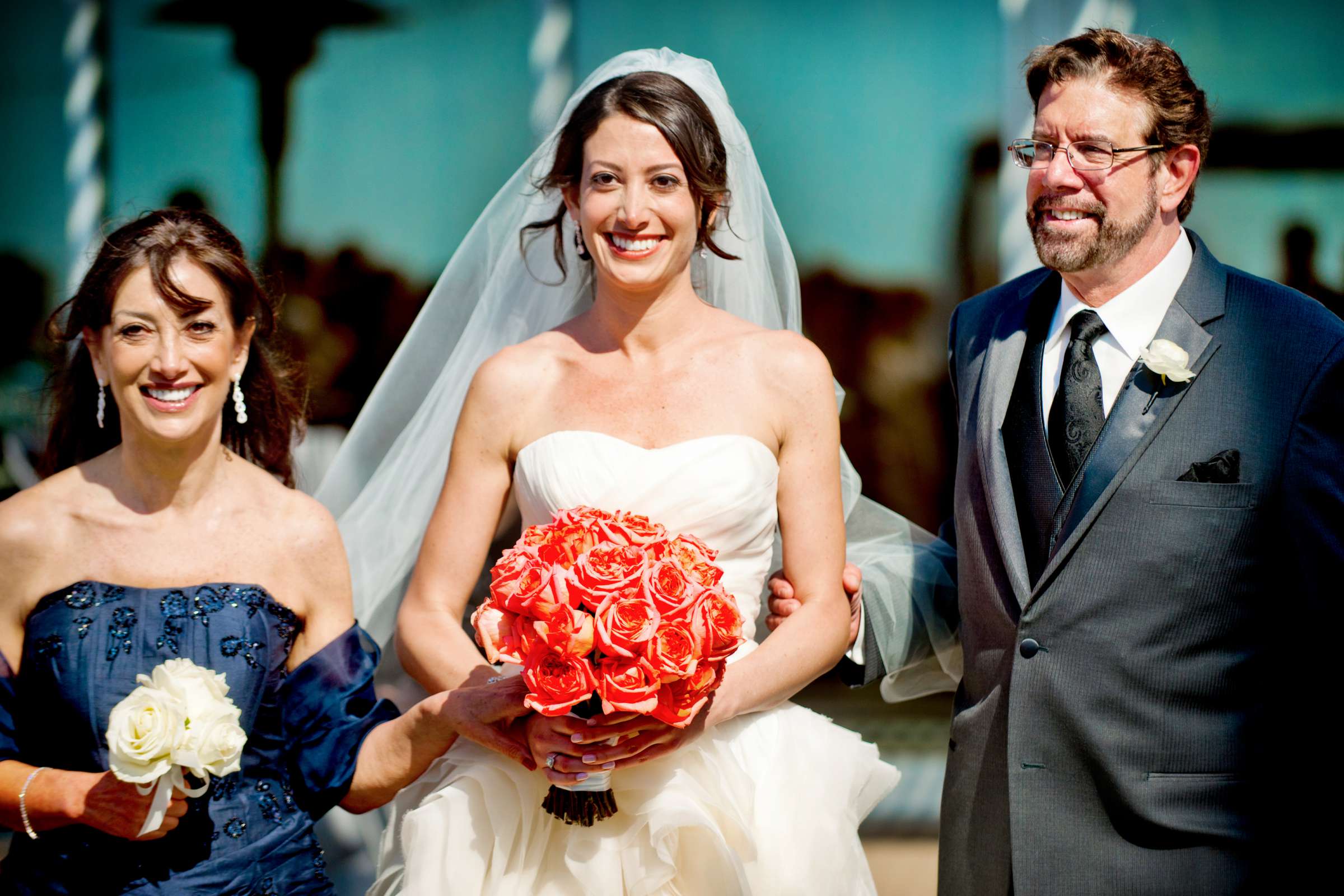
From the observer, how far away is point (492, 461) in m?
2.84

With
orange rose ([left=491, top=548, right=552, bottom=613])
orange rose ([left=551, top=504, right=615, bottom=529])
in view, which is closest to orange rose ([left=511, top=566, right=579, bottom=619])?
orange rose ([left=491, top=548, right=552, bottom=613])

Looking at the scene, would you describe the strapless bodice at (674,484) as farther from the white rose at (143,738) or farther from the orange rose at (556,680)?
the white rose at (143,738)

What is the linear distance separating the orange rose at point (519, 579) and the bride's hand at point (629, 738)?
0.27 meters

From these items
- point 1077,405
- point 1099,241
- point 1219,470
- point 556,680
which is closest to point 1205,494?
point 1219,470

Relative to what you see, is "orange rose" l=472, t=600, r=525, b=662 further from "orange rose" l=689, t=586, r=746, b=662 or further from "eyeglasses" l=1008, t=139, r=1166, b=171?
"eyeglasses" l=1008, t=139, r=1166, b=171

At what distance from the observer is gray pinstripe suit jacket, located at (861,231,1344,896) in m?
2.33

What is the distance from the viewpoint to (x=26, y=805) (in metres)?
2.35

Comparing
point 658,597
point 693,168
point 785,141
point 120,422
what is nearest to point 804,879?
point 658,597

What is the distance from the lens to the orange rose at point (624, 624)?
6.85 feet

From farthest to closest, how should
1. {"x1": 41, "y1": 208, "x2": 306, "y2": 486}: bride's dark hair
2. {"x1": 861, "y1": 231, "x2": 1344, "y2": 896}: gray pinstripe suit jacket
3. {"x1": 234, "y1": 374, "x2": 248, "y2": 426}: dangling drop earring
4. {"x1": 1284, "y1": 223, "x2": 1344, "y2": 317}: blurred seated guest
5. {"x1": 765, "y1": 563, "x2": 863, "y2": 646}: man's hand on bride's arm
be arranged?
1. {"x1": 1284, "y1": 223, "x2": 1344, "y2": 317}: blurred seated guest
2. {"x1": 765, "y1": 563, "x2": 863, "y2": 646}: man's hand on bride's arm
3. {"x1": 234, "y1": 374, "x2": 248, "y2": 426}: dangling drop earring
4. {"x1": 41, "y1": 208, "x2": 306, "y2": 486}: bride's dark hair
5. {"x1": 861, "y1": 231, "x2": 1344, "y2": 896}: gray pinstripe suit jacket

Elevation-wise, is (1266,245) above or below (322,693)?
above

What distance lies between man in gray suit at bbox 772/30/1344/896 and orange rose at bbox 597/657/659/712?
81cm

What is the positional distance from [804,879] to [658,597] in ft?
2.50

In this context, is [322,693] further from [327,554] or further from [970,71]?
[970,71]
